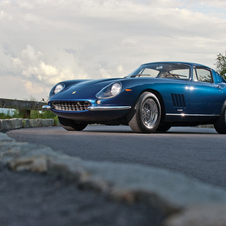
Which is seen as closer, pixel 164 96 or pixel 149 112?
pixel 149 112

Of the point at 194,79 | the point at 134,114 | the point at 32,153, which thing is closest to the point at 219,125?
the point at 194,79

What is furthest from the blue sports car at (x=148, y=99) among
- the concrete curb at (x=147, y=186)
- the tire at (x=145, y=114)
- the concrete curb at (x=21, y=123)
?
the concrete curb at (x=147, y=186)

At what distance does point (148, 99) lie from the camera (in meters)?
6.93

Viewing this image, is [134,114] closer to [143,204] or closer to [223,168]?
[223,168]

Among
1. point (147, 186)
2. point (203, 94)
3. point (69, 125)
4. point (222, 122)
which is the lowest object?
point (222, 122)

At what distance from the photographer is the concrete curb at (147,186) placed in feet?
4.13

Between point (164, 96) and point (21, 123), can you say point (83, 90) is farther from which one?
point (21, 123)

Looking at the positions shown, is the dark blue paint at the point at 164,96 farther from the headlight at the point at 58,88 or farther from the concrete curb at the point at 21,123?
the concrete curb at the point at 21,123

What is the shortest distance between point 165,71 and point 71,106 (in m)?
2.40

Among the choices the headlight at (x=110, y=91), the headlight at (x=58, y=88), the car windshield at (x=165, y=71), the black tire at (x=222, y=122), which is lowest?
the black tire at (x=222, y=122)

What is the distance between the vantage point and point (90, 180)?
69.6 inches

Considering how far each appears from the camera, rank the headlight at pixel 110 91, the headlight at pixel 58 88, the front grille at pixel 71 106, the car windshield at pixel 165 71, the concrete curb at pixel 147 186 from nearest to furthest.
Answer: the concrete curb at pixel 147 186 → the headlight at pixel 110 91 → the front grille at pixel 71 106 → the headlight at pixel 58 88 → the car windshield at pixel 165 71

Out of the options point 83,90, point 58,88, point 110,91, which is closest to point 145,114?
point 110,91

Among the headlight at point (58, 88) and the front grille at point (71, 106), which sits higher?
the headlight at point (58, 88)
